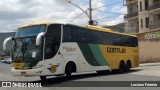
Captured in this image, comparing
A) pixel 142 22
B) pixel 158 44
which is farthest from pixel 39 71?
pixel 142 22

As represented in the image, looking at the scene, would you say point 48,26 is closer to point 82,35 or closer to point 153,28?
point 82,35

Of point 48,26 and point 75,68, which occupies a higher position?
point 48,26

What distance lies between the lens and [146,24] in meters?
57.8

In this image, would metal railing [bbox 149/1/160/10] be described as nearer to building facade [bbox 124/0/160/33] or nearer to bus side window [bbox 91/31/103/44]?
building facade [bbox 124/0/160/33]

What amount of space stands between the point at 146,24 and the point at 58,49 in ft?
132

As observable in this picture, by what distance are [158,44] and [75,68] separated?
2503 centimetres

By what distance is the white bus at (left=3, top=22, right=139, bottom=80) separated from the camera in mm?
18484

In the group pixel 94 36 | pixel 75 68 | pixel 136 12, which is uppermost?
pixel 136 12

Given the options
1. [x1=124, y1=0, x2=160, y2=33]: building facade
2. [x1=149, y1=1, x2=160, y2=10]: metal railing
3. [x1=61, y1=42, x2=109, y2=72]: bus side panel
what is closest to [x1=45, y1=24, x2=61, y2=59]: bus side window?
[x1=61, y1=42, x2=109, y2=72]: bus side panel

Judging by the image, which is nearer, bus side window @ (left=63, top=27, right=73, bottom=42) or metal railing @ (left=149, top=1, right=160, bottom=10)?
bus side window @ (left=63, top=27, right=73, bottom=42)

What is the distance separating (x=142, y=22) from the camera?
5894 cm

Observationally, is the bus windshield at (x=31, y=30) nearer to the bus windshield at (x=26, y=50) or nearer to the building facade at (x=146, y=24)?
the bus windshield at (x=26, y=50)

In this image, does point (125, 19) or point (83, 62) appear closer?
point (83, 62)

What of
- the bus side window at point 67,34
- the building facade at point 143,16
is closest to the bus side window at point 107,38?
the bus side window at point 67,34
